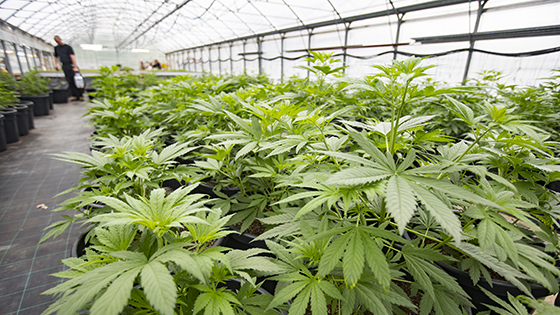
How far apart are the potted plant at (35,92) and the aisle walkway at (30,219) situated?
2.43 m

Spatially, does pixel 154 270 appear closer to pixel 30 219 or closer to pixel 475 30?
pixel 30 219

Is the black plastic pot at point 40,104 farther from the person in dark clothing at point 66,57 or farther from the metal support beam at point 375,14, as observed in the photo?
the metal support beam at point 375,14

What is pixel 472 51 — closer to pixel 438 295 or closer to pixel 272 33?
pixel 438 295

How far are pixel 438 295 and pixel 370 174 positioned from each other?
0.60 meters

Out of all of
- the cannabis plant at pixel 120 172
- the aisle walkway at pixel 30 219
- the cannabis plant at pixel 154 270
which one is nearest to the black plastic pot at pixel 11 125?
the aisle walkway at pixel 30 219

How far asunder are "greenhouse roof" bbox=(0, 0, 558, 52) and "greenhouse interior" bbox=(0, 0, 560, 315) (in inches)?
5.5

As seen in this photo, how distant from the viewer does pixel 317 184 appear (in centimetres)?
78

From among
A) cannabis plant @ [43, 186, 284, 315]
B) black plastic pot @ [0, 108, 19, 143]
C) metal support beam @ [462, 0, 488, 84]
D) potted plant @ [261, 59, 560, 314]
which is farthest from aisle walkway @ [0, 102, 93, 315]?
metal support beam @ [462, 0, 488, 84]

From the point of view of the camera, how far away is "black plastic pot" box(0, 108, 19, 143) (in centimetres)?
443

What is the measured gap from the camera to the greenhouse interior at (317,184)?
0.67 m

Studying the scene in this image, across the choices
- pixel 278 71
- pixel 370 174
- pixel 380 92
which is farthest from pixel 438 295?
pixel 278 71

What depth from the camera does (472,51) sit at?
17.7ft

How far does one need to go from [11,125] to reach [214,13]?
1100 centimetres

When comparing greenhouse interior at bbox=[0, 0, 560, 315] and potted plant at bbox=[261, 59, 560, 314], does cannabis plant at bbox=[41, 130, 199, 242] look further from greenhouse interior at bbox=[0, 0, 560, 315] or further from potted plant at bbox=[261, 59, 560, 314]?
potted plant at bbox=[261, 59, 560, 314]
